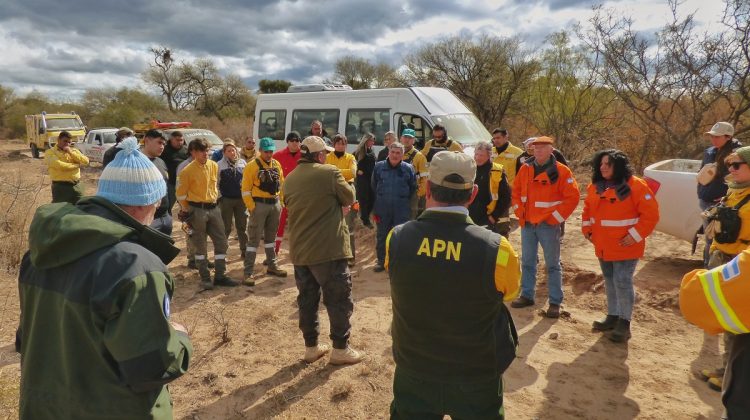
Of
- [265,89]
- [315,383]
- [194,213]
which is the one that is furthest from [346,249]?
[265,89]

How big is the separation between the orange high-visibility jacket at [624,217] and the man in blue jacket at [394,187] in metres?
2.39

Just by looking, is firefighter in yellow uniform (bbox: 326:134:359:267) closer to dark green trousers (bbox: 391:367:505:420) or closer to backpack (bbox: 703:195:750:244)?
backpack (bbox: 703:195:750:244)

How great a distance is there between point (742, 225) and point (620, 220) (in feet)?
3.30

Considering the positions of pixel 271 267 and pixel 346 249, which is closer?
pixel 346 249

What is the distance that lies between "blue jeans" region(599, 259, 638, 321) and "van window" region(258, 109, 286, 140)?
8.37 m

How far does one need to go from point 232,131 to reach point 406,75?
1186cm

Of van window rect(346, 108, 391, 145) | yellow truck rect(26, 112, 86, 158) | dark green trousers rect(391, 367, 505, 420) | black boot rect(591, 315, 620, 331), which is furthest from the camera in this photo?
yellow truck rect(26, 112, 86, 158)

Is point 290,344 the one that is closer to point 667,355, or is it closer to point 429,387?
point 429,387

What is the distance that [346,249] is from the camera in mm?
3717

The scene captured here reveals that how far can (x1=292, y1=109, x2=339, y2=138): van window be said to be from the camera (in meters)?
9.98

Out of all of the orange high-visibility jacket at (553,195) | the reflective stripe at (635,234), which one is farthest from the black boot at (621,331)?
the orange high-visibility jacket at (553,195)

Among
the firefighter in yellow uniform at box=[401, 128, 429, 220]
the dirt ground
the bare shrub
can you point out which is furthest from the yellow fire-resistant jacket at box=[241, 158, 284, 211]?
the bare shrub

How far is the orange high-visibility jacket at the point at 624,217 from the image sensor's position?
387 centimetres

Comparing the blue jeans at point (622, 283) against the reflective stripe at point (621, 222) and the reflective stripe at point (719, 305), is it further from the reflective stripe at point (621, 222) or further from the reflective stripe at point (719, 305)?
the reflective stripe at point (719, 305)
